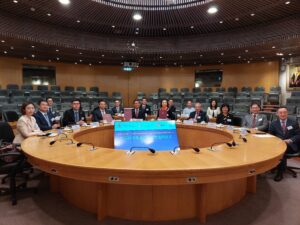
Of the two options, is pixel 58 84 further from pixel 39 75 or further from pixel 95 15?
pixel 95 15

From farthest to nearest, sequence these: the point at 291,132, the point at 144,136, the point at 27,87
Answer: the point at 27,87 < the point at 144,136 < the point at 291,132

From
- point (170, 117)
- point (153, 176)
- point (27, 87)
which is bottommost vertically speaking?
point (153, 176)

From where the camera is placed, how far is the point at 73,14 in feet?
26.9

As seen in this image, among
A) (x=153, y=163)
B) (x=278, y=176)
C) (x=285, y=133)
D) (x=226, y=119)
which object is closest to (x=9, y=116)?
(x=153, y=163)

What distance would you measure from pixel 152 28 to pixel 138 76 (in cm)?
609

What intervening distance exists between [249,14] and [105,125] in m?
6.68

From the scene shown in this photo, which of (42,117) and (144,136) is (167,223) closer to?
(144,136)

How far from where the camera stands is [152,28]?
9.82 meters

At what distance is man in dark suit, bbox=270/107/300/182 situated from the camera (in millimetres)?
3775

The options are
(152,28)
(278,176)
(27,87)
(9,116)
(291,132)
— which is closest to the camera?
(278,176)

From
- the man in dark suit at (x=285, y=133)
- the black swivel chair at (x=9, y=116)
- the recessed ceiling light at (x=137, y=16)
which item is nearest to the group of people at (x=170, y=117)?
the man in dark suit at (x=285, y=133)

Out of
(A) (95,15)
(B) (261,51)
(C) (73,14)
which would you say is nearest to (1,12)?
(C) (73,14)

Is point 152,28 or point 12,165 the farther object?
point 152,28

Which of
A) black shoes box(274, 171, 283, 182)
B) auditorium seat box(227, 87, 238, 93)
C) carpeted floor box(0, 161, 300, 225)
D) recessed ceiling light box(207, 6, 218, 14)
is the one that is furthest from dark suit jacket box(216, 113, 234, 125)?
auditorium seat box(227, 87, 238, 93)
